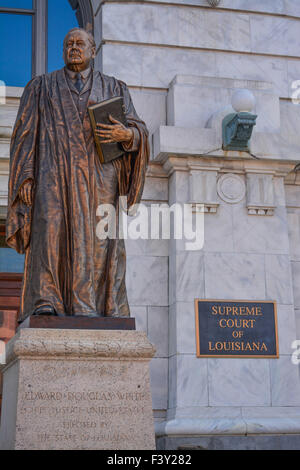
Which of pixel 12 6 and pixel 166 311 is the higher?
pixel 12 6

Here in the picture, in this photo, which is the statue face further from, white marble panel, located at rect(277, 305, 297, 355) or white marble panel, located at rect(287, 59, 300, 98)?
white marble panel, located at rect(287, 59, 300, 98)

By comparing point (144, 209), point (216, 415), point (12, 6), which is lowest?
point (216, 415)

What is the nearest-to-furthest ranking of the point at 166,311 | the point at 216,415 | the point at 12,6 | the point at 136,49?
the point at 216,415 → the point at 166,311 → the point at 136,49 → the point at 12,6

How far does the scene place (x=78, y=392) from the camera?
5.30 m

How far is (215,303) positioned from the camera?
877 cm

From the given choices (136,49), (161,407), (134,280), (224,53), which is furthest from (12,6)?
(161,407)

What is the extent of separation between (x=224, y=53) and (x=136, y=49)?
1263mm

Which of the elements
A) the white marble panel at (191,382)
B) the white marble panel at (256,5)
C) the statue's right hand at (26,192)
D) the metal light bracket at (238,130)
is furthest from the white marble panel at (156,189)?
the statue's right hand at (26,192)

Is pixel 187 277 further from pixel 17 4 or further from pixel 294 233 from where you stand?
pixel 17 4

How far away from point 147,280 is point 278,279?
64.1 inches

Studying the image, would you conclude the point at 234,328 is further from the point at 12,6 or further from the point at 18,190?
the point at 12,6

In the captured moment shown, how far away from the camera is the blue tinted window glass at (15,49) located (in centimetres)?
1070

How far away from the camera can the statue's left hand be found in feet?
20.0

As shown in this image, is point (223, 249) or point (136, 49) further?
point (136, 49)
